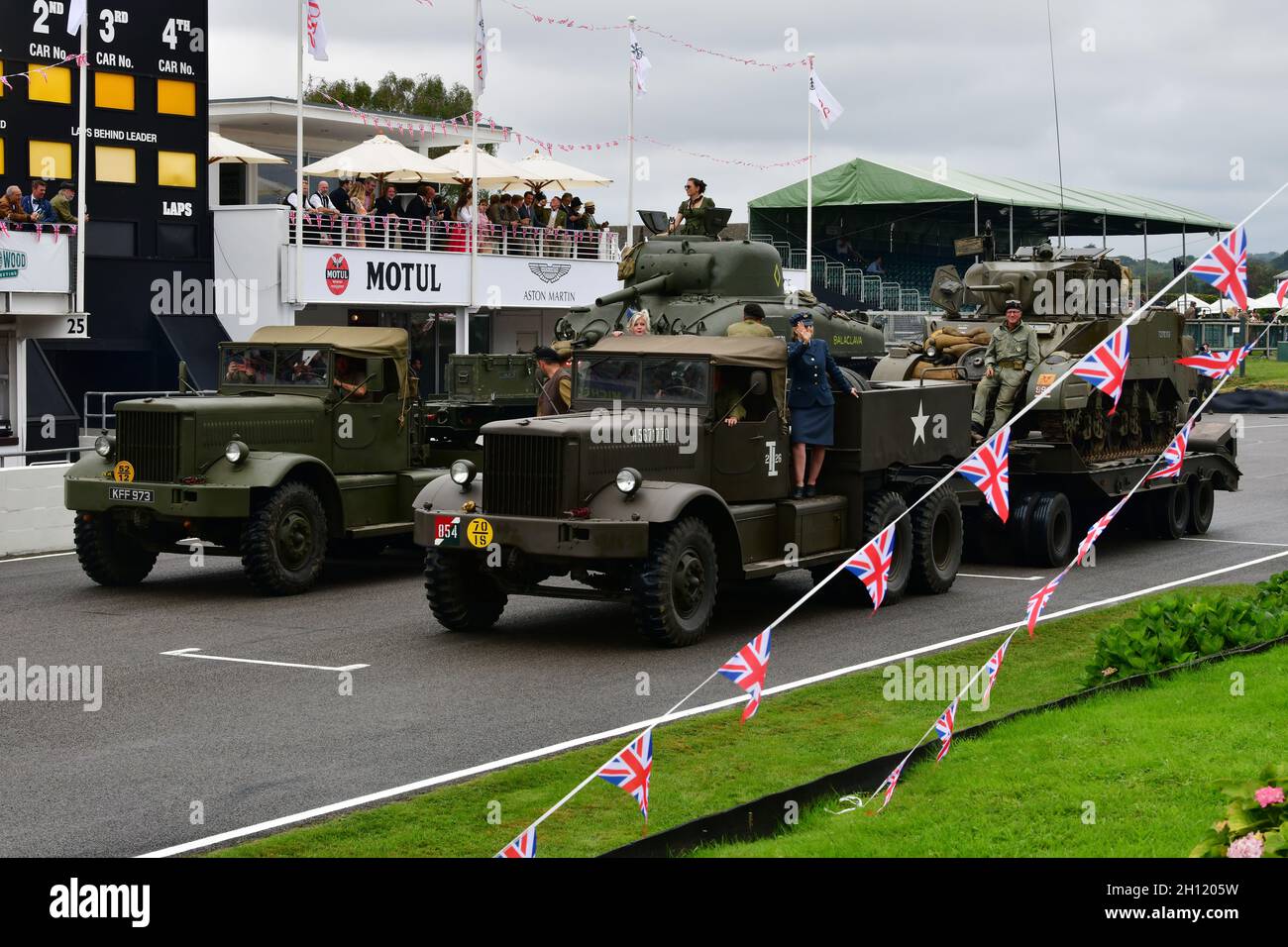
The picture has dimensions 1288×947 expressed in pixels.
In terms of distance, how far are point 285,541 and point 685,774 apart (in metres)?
7.77

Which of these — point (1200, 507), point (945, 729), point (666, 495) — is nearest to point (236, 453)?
point (666, 495)

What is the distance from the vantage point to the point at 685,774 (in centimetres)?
992

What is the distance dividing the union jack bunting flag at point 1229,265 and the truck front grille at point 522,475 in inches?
210

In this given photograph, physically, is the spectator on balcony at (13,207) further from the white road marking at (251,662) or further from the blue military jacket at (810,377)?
the blue military jacket at (810,377)

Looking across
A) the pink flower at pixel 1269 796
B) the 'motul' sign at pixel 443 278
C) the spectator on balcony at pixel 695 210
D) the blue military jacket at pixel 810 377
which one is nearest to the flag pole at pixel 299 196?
the 'motul' sign at pixel 443 278

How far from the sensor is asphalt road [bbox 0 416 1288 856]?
966cm

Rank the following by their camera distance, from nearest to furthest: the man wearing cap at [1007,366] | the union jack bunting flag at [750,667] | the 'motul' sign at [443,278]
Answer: the union jack bunting flag at [750,667], the man wearing cap at [1007,366], the 'motul' sign at [443,278]

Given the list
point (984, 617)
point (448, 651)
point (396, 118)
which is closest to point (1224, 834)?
point (448, 651)

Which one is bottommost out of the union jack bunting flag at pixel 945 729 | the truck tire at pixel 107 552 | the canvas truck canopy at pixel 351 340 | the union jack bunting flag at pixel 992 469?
the union jack bunting flag at pixel 945 729

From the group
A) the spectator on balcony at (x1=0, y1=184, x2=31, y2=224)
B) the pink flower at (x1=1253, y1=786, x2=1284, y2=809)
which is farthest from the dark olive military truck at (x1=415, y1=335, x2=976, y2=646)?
the spectator on balcony at (x1=0, y1=184, x2=31, y2=224)

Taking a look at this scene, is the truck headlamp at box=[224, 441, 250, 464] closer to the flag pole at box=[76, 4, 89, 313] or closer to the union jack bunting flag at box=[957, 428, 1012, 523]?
the union jack bunting flag at box=[957, 428, 1012, 523]

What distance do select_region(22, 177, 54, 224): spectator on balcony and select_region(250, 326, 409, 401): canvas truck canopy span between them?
1218cm

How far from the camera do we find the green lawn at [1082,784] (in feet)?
25.3
